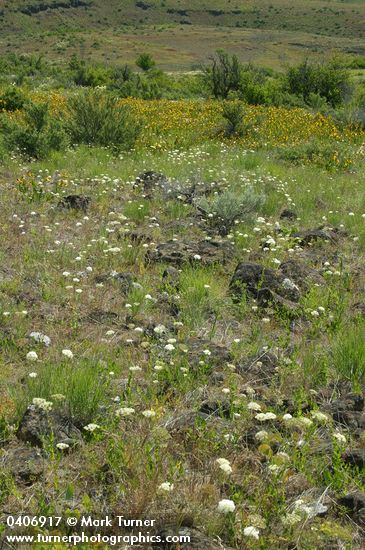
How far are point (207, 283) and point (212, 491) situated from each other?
108 inches

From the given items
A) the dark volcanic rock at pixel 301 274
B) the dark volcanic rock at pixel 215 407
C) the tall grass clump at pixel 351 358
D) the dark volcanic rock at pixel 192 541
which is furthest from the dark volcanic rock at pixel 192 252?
the dark volcanic rock at pixel 192 541

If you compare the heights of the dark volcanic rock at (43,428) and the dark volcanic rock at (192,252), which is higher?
the dark volcanic rock at (43,428)

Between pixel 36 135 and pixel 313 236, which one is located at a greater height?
pixel 36 135

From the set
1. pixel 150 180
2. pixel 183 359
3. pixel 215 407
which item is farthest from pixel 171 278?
pixel 150 180

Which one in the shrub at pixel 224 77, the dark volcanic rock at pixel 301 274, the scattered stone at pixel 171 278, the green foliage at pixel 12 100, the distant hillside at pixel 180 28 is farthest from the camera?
the distant hillside at pixel 180 28

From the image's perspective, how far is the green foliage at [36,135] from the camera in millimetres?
10070

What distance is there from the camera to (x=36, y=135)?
10.1 metres

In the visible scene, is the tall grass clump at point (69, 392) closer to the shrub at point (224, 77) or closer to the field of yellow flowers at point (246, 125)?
the field of yellow flowers at point (246, 125)

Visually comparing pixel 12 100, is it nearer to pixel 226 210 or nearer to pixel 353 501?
A: pixel 226 210

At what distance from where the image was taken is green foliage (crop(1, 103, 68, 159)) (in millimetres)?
10070

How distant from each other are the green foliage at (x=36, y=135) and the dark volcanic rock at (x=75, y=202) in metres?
2.71

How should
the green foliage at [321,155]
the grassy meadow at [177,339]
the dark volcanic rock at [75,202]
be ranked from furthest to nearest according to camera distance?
the green foliage at [321,155] < the dark volcanic rock at [75,202] < the grassy meadow at [177,339]

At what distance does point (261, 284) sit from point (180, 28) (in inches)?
4983

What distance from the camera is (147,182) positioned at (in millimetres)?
8688
